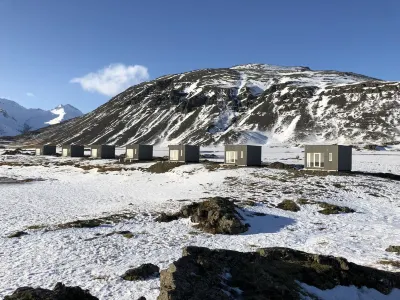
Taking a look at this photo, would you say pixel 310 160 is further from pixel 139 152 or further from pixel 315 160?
pixel 139 152

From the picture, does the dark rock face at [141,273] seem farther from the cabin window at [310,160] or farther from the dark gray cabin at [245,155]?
the dark gray cabin at [245,155]

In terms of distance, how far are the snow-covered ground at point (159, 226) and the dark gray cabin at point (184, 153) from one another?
1619 centimetres

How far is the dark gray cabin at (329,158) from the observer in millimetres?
45688

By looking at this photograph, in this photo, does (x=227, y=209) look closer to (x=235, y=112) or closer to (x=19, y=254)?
(x=19, y=254)

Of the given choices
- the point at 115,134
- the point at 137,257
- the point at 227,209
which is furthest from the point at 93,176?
the point at 115,134

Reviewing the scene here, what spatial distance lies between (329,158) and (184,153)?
26.8 metres

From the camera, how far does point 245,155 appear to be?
5472 cm

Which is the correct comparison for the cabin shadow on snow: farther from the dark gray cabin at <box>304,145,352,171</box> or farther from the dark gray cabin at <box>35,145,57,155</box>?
the dark gray cabin at <box>35,145,57,155</box>

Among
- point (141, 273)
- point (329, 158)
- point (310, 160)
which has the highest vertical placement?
point (329, 158)

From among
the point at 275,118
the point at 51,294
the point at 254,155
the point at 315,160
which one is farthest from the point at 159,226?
the point at 275,118

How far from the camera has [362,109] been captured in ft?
499

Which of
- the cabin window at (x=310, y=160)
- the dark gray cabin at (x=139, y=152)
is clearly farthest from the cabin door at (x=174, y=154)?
the cabin window at (x=310, y=160)

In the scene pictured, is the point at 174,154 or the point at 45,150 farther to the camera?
the point at 45,150

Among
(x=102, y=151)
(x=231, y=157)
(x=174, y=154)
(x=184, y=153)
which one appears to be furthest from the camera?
(x=102, y=151)
